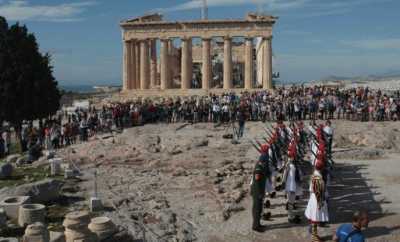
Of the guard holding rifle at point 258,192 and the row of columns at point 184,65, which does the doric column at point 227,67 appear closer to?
the row of columns at point 184,65

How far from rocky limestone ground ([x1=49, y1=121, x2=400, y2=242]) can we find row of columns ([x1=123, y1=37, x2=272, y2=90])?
935 inches

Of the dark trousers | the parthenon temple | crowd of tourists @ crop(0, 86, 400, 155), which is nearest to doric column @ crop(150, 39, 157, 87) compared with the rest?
the parthenon temple

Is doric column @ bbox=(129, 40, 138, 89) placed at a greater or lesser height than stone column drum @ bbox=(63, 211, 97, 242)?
greater

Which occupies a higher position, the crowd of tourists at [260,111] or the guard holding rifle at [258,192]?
the crowd of tourists at [260,111]

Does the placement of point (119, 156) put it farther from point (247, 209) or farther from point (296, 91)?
point (296, 91)

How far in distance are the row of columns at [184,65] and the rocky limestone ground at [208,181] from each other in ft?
77.9

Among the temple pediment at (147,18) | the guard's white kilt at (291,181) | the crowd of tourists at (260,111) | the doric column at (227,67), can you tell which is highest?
the temple pediment at (147,18)

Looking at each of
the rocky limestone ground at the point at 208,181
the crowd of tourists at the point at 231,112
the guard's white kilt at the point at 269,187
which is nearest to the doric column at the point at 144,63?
the crowd of tourists at the point at 231,112

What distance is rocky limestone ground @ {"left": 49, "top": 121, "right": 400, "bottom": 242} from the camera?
1427 centimetres

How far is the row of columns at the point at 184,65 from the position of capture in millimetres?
56250

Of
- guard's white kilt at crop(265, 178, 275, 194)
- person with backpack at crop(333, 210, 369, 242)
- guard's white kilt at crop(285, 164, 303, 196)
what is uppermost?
person with backpack at crop(333, 210, 369, 242)

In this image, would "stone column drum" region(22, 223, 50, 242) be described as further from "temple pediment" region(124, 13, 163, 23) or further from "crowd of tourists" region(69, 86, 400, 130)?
"temple pediment" region(124, 13, 163, 23)

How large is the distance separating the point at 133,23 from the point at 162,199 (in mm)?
43608

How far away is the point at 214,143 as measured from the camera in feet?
92.4
